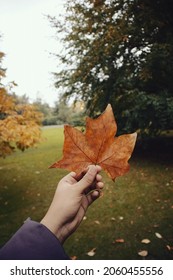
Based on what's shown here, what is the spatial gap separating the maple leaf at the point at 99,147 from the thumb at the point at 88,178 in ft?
0.26

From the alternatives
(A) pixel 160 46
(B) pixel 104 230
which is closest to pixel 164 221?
(B) pixel 104 230

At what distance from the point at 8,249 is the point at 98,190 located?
26.2 inches

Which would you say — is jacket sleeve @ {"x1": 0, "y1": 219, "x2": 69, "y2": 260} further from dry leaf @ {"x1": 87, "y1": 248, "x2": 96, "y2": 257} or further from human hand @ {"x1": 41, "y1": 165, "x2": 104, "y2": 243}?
dry leaf @ {"x1": 87, "y1": 248, "x2": 96, "y2": 257}

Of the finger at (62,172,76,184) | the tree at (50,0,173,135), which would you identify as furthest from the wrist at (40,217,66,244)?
the tree at (50,0,173,135)

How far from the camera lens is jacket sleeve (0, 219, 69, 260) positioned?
44.8 inches

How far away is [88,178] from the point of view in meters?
1.45

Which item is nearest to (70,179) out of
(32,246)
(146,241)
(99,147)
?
(99,147)

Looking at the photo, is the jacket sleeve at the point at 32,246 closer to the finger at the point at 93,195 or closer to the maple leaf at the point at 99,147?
the maple leaf at the point at 99,147

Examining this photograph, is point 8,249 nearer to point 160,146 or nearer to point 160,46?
point 160,46

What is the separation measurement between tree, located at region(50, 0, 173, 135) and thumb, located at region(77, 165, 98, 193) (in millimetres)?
5679

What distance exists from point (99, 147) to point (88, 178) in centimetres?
26

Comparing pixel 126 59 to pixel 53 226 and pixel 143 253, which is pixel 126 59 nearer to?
→ pixel 143 253
